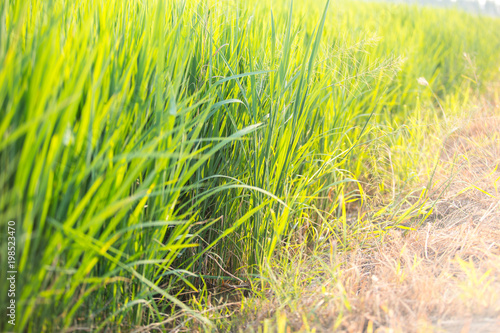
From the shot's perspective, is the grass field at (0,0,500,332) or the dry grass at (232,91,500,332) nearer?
the grass field at (0,0,500,332)

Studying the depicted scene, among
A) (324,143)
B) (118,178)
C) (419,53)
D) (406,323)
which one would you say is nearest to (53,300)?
(118,178)

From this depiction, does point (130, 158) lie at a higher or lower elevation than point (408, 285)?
higher

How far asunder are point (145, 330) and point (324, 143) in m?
1.14

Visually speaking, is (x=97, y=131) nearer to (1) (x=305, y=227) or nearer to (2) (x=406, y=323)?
(2) (x=406, y=323)

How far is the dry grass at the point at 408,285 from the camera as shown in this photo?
102cm

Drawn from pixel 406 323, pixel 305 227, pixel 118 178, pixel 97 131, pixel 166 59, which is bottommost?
pixel 305 227

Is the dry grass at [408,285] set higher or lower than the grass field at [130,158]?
lower

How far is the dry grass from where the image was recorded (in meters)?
1.02

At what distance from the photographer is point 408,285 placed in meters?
1.18

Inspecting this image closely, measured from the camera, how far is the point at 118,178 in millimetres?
866

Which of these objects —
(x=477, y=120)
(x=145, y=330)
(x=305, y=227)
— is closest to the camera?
(x=145, y=330)

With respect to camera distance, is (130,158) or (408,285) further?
(408,285)

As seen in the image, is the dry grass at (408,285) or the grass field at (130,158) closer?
the grass field at (130,158)

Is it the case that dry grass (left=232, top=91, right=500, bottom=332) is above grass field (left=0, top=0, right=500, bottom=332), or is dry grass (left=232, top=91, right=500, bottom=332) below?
below
